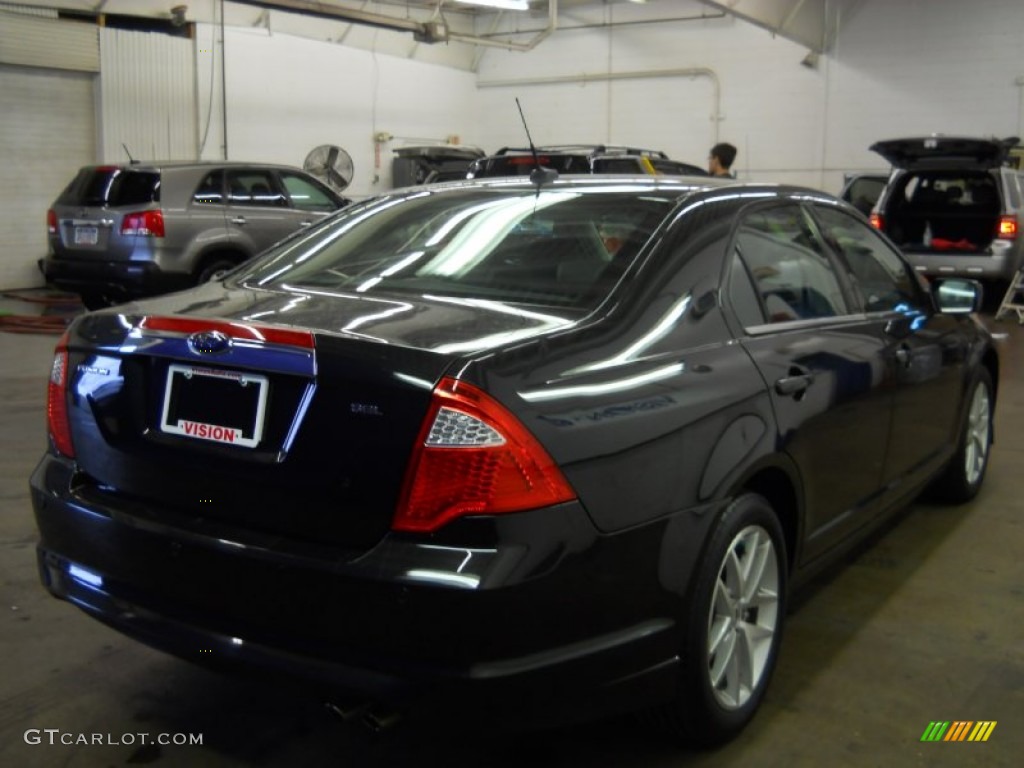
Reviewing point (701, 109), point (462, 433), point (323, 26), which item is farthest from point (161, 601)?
point (701, 109)

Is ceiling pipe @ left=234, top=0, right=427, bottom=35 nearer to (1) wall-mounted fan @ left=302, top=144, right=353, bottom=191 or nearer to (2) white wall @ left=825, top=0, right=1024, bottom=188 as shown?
→ (1) wall-mounted fan @ left=302, top=144, right=353, bottom=191

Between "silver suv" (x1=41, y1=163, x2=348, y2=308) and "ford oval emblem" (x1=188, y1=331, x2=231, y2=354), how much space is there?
24.1 ft

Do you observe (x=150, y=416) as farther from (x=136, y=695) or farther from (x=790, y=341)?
(x=790, y=341)

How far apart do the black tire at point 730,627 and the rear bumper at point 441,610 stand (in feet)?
0.25

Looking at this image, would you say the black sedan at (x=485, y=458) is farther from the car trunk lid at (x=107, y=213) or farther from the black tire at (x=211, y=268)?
the black tire at (x=211, y=268)

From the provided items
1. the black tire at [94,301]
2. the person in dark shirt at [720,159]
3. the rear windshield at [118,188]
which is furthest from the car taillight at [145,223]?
the person in dark shirt at [720,159]

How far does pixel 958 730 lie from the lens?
266 cm

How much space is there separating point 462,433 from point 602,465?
1.01ft

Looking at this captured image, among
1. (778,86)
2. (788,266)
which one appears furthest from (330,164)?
(788,266)

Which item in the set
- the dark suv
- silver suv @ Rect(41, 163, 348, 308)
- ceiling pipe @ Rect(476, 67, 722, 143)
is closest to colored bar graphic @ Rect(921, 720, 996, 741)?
the dark suv

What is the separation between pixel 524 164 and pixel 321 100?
24.6 feet

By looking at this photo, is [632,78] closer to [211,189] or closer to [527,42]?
[527,42]

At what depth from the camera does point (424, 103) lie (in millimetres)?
18625

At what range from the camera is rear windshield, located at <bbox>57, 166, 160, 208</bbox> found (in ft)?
30.3
